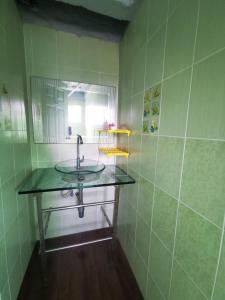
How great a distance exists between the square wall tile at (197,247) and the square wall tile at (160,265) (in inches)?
4.8

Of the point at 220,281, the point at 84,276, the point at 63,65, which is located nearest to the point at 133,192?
the point at 220,281

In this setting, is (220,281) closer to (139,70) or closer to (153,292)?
(153,292)

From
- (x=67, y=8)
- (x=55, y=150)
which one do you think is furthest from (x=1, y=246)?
(x=67, y=8)

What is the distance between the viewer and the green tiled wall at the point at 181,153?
0.55 m

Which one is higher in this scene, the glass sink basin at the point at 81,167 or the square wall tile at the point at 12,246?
the glass sink basin at the point at 81,167

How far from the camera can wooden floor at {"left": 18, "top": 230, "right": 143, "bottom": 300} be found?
1135 mm

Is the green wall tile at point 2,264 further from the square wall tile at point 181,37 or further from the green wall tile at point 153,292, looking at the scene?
the square wall tile at point 181,37

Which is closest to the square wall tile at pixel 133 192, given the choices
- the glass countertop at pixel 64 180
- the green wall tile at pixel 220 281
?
the glass countertop at pixel 64 180

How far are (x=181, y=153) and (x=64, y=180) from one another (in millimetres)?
942

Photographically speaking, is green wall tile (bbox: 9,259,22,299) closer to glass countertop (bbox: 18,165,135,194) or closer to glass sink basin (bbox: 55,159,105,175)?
glass countertop (bbox: 18,165,135,194)

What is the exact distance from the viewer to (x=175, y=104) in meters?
0.75

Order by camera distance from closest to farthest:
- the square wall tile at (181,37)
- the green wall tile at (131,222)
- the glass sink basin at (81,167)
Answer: the square wall tile at (181,37) → the green wall tile at (131,222) → the glass sink basin at (81,167)

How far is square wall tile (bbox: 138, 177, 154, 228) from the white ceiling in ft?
4.44

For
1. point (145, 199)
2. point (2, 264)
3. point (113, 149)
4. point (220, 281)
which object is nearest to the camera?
point (220, 281)
